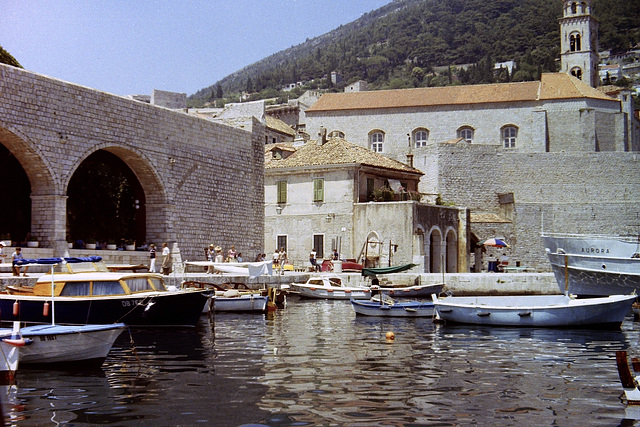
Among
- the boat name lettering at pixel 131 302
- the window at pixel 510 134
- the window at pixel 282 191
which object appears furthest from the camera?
the window at pixel 510 134

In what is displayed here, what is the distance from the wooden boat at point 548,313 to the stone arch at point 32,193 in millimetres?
11588

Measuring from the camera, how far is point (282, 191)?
37594 mm

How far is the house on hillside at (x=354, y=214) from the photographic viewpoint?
3447 cm

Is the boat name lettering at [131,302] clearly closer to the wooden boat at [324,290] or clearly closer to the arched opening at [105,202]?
the arched opening at [105,202]

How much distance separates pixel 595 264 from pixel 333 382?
18619mm

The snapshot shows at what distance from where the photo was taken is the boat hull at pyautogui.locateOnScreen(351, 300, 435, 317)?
2084 centimetres

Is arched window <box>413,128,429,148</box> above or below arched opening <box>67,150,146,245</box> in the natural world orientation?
above

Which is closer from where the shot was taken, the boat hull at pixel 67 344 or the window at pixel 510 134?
the boat hull at pixel 67 344

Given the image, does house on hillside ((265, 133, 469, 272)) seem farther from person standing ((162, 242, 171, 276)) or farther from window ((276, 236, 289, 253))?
person standing ((162, 242, 171, 276))

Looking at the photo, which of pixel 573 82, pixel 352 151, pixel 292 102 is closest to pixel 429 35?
pixel 292 102

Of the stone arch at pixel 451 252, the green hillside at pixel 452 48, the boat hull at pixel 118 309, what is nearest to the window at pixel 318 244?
the stone arch at pixel 451 252

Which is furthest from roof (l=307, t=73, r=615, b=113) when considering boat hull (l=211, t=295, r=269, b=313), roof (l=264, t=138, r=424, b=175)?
boat hull (l=211, t=295, r=269, b=313)

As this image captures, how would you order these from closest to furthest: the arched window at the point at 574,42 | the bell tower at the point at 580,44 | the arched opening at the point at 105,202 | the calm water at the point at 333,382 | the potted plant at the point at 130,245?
1. the calm water at the point at 333,382
2. the arched opening at the point at 105,202
3. the potted plant at the point at 130,245
4. the bell tower at the point at 580,44
5. the arched window at the point at 574,42

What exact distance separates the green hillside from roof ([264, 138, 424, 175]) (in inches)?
3539
